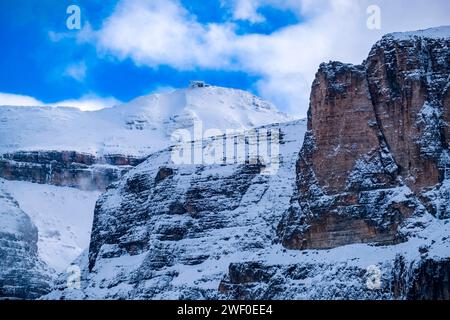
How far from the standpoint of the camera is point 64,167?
16362cm

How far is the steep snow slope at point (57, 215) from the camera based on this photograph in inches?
5655

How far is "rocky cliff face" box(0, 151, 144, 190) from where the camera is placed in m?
161

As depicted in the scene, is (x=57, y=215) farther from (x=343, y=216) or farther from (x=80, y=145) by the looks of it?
(x=343, y=216)

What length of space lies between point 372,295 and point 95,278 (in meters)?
38.5

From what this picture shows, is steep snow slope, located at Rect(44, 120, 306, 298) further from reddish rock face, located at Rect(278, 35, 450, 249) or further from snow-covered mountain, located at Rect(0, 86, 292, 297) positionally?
snow-covered mountain, located at Rect(0, 86, 292, 297)

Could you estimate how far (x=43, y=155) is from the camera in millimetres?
163250

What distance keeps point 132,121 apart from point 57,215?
27.2 m

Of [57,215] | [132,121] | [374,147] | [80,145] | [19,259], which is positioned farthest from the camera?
[132,121]

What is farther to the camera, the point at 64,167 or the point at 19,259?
the point at 64,167

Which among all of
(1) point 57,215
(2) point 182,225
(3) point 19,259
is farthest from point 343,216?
(1) point 57,215
